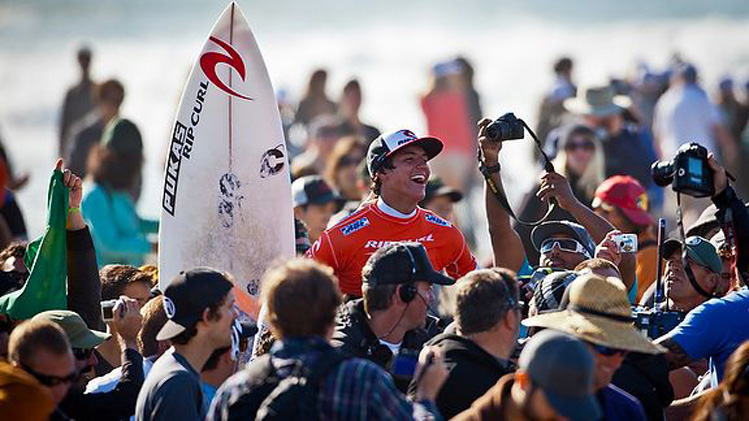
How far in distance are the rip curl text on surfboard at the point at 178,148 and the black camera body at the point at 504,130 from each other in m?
1.63

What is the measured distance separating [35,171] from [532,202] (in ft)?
39.8

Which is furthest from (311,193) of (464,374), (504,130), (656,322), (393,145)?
(464,374)

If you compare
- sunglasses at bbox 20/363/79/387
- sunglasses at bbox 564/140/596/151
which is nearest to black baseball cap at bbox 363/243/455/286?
sunglasses at bbox 20/363/79/387

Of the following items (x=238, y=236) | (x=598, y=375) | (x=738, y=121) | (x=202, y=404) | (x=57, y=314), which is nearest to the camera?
(x=598, y=375)

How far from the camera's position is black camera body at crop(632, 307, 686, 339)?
752cm

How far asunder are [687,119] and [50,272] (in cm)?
1069

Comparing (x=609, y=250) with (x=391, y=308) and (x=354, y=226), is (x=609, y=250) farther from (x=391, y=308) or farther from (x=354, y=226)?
(x=391, y=308)

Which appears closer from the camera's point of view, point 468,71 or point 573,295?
point 573,295

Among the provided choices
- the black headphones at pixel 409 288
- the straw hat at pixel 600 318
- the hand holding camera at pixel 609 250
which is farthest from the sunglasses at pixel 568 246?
the straw hat at pixel 600 318

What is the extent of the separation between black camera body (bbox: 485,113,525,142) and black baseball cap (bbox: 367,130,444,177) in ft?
0.94

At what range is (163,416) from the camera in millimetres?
6004

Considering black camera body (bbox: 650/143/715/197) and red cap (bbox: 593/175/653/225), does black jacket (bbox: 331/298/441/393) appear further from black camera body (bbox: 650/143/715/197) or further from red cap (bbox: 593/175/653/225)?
red cap (bbox: 593/175/653/225)

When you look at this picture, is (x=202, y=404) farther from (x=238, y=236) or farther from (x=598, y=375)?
(x=238, y=236)

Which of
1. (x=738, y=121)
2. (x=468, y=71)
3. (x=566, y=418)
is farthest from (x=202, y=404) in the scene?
(x=738, y=121)
